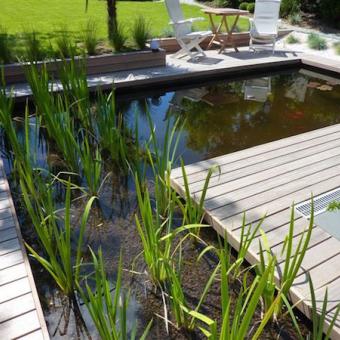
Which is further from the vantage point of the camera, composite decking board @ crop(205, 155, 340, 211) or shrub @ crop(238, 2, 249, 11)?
shrub @ crop(238, 2, 249, 11)

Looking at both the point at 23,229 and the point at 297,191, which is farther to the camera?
the point at 297,191

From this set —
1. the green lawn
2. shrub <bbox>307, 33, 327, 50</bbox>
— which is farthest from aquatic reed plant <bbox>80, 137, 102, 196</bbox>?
shrub <bbox>307, 33, 327, 50</bbox>

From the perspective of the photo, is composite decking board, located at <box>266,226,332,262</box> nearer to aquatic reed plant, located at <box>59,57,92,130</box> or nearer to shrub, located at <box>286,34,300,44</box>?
aquatic reed plant, located at <box>59,57,92,130</box>

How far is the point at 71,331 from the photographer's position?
1874mm

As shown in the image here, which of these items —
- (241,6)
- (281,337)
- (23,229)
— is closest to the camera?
(281,337)

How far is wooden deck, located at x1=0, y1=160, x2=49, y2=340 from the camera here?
1.68 metres

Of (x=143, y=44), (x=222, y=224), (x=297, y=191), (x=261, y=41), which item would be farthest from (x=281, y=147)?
(x=261, y=41)

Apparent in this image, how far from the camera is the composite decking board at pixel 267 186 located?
2.66 metres

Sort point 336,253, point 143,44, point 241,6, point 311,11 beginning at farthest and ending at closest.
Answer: point 241,6 < point 311,11 < point 143,44 < point 336,253

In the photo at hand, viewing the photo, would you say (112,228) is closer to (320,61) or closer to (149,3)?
(320,61)

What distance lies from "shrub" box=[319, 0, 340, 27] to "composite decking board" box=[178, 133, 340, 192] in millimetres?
7123

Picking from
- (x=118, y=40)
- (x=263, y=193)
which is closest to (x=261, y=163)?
(x=263, y=193)

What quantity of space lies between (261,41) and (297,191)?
4834 mm

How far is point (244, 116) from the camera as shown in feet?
15.0
